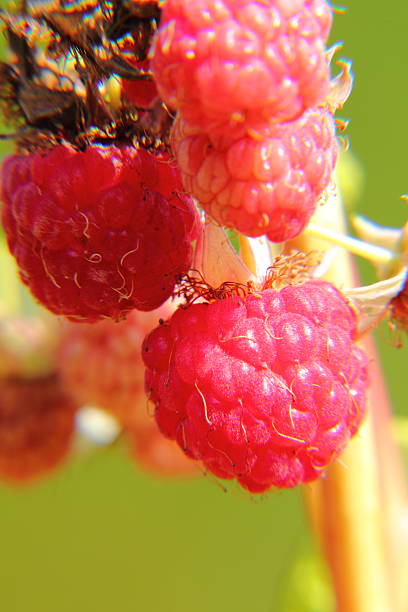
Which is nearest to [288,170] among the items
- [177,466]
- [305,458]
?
[305,458]

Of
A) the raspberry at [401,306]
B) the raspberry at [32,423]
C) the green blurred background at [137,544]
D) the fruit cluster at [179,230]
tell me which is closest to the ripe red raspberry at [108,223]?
the fruit cluster at [179,230]

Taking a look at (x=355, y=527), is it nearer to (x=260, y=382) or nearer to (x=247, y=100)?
(x=260, y=382)

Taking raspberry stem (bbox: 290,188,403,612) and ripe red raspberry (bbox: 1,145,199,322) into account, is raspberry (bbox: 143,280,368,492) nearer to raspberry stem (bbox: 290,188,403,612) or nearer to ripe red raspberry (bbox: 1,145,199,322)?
ripe red raspberry (bbox: 1,145,199,322)

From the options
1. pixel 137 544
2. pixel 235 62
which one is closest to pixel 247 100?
pixel 235 62

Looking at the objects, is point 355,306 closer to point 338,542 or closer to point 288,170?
point 288,170

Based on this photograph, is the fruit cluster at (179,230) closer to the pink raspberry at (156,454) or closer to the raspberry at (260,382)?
the raspberry at (260,382)

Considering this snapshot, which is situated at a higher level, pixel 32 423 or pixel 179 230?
pixel 179 230

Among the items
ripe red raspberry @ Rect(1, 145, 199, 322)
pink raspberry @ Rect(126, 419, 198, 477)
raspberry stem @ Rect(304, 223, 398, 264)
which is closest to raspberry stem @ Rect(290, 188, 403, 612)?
raspberry stem @ Rect(304, 223, 398, 264)
